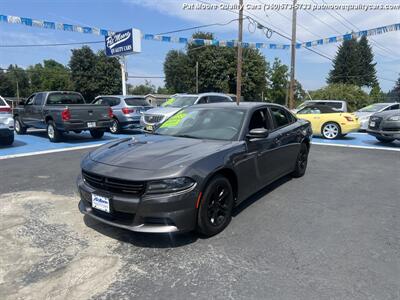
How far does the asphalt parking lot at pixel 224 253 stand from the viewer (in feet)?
9.30

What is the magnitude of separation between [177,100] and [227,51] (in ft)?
115

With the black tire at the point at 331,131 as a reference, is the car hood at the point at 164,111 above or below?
above

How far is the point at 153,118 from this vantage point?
476 inches

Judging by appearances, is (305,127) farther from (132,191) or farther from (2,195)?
(2,195)

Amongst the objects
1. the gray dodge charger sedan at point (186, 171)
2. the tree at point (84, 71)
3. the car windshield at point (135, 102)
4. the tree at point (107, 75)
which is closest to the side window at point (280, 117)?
the gray dodge charger sedan at point (186, 171)

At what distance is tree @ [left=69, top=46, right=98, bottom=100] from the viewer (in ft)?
172

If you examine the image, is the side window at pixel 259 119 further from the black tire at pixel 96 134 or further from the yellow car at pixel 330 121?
the black tire at pixel 96 134

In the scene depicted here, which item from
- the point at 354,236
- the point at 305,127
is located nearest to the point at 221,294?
the point at 354,236

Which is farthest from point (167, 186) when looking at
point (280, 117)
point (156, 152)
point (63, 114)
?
point (63, 114)

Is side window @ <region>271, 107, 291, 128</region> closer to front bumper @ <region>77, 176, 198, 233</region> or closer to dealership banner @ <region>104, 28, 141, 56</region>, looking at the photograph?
front bumper @ <region>77, 176, 198, 233</region>

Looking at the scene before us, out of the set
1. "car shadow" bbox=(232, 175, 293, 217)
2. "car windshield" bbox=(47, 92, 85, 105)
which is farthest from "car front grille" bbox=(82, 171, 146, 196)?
"car windshield" bbox=(47, 92, 85, 105)

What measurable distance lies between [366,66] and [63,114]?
226ft

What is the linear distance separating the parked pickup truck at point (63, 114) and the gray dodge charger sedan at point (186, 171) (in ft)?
21.4

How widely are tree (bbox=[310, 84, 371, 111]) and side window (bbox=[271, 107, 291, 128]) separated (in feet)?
124
